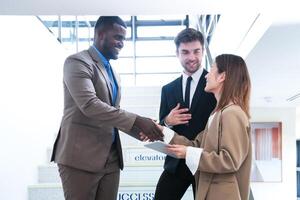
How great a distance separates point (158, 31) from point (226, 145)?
23.2 ft

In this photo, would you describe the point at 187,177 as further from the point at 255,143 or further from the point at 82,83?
the point at 255,143

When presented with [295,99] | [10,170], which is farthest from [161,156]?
[295,99]

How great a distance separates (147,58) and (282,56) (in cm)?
513

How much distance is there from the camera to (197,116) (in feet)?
6.34

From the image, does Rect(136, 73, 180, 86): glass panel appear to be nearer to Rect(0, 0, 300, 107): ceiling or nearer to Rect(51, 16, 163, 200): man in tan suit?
Rect(0, 0, 300, 107): ceiling

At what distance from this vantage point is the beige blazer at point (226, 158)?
154 cm

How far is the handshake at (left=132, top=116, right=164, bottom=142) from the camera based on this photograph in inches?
69.4

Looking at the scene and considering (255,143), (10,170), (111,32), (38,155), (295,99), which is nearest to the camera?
(111,32)

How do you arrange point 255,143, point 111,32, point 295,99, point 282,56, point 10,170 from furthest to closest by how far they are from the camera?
Answer: point 255,143 → point 295,99 → point 282,56 → point 10,170 → point 111,32

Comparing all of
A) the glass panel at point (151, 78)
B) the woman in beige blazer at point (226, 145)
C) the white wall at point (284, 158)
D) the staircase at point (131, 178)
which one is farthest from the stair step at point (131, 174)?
the glass panel at point (151, 78)

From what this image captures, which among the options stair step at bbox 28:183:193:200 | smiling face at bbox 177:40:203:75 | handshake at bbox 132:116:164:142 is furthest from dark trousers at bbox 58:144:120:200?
stair step at bbox 28:183:193:200

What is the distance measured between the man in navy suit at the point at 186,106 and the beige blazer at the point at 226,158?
0.94 ft

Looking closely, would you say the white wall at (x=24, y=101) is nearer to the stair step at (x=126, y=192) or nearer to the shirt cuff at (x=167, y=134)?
the stair step at (x=126, y=192)

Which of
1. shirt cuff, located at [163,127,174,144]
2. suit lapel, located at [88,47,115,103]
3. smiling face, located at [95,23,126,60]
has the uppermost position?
smiling face, located at [95,23,126,60]
